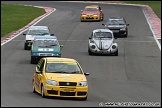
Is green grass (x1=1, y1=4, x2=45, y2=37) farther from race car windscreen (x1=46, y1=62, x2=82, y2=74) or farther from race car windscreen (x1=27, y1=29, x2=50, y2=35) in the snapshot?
race car windscreen (x1=46, y1=62, x2=82, y2=74)

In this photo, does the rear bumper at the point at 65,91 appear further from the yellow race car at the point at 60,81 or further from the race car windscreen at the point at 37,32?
the race car windscreen at the point at 37,32

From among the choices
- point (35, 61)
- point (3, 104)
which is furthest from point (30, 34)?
point (3, 104)

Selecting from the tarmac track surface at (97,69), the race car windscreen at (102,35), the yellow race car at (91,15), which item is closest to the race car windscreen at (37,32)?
the tarmac track surface at (97,69)

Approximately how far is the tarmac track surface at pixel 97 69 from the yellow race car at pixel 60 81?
0.28 meters

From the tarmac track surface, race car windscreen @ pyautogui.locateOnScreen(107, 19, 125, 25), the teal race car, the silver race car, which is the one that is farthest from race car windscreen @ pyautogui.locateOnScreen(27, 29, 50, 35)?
race car windscreen @ pyautogui.locateOnScreen(107, 19, 125, 25)

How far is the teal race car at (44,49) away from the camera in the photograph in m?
30.0

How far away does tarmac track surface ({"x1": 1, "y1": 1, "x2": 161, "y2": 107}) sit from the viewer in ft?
61.4

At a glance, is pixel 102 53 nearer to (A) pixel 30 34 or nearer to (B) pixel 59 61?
(A) pixel 30 34

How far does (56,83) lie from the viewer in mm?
18422

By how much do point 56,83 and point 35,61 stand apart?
11.8 meters

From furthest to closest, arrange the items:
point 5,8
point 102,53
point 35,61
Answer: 1. point 5,8
2. point 102,53
3. point 35,61

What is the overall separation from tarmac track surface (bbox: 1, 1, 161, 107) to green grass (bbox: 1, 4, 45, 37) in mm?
2568

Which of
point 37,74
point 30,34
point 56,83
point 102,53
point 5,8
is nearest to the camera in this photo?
point 56,83

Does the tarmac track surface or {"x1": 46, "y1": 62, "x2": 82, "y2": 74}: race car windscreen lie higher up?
{"x1": 46, "y1": 62, "x2": 82, "y2": 74}: race car windscreen
